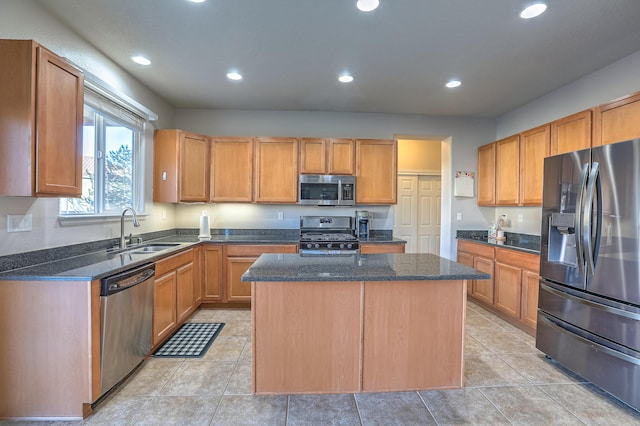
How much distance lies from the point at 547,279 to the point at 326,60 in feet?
9.30

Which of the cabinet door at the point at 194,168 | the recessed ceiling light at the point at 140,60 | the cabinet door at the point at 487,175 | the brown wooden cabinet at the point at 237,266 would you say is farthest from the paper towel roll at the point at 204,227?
the cabinet door at the point at 487,175

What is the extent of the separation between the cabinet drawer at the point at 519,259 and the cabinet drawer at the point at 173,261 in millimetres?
3689

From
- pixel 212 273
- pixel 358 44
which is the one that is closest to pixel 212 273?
pixel 212 273

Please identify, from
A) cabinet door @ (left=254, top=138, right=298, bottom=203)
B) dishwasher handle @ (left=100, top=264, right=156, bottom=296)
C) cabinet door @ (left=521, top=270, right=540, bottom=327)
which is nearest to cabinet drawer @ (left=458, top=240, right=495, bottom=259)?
cabinet door @ (left=521, top=270, right=540, bottom=327)

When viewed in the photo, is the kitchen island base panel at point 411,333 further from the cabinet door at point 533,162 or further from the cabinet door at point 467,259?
the cabinet door at point 467,259

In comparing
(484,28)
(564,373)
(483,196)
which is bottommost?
(564,373)

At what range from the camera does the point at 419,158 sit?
19.2ft

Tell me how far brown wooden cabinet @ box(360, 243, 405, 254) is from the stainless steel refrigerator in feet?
5.36

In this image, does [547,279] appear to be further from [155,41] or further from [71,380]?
[155,41]

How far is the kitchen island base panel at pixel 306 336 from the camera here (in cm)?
198

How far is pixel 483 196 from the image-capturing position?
14.4ft

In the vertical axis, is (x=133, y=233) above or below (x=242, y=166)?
below

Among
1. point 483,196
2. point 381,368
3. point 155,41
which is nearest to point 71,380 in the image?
point 381,368

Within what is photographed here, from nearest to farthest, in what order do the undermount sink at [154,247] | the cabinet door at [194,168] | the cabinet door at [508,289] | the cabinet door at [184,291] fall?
the undermount sink at [154,247] → the cabinet door at [184,291] → the cabinet door at [508,289] → the cabinet door at [194,168]
